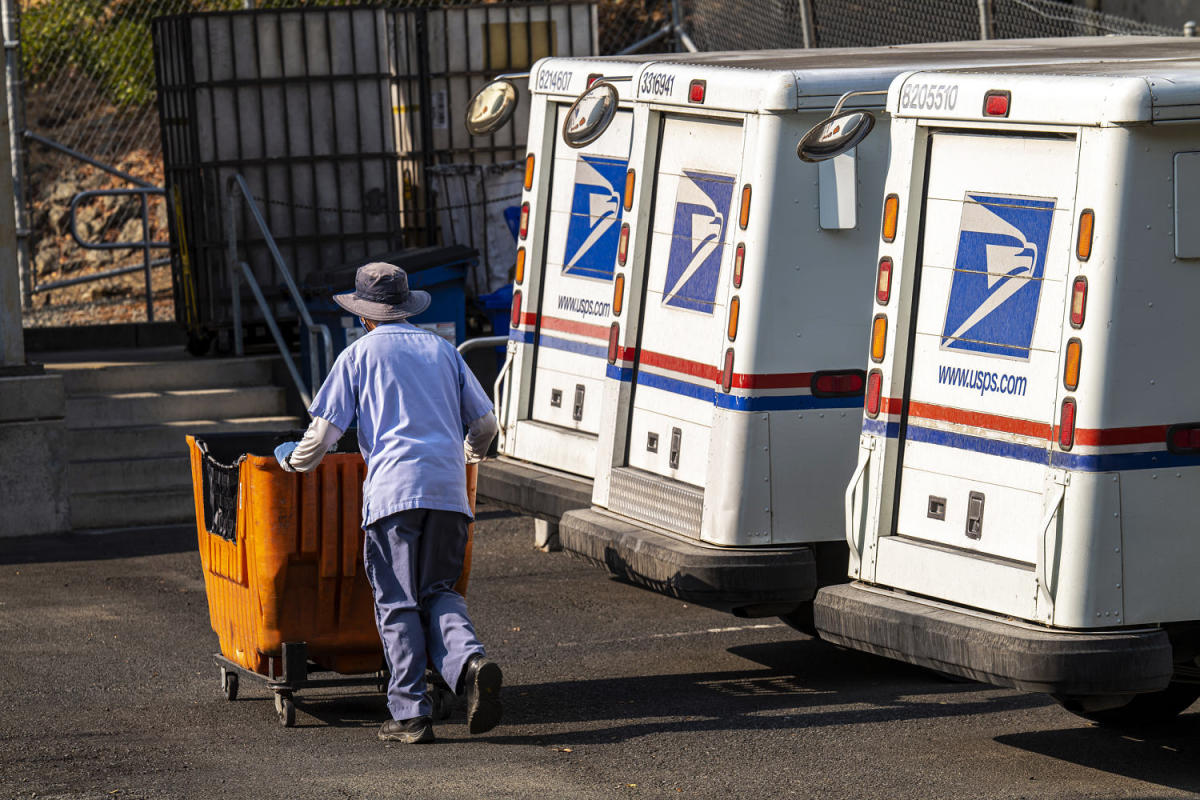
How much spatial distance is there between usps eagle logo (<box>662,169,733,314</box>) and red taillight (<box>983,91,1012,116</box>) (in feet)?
5.07

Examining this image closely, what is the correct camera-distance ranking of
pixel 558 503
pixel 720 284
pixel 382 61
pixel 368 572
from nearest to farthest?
pixel 368 572, pixel 720 284, pixel 558 503, pixel 382 61

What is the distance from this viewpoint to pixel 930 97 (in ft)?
20.9

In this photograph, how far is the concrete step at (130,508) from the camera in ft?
38.4

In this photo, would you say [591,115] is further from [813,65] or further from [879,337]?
[879,337]

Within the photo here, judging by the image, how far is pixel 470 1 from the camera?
1822cm

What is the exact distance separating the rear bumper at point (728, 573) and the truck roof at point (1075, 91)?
6.08 feet

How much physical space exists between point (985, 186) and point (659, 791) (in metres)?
2.34

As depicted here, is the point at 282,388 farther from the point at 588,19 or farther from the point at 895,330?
the point at 895,330

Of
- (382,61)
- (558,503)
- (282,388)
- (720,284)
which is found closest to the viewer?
(720,284)

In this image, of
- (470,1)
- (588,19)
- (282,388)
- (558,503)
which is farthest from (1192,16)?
(558,503)

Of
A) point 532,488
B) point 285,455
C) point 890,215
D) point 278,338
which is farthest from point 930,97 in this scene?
point 278,338

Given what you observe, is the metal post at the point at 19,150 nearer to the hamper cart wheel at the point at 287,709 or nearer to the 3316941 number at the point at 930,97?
the hamper cart wheel at the point at 287,709

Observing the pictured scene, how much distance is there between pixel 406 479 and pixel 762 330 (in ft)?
4.95

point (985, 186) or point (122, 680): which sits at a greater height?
point (985, 186)
